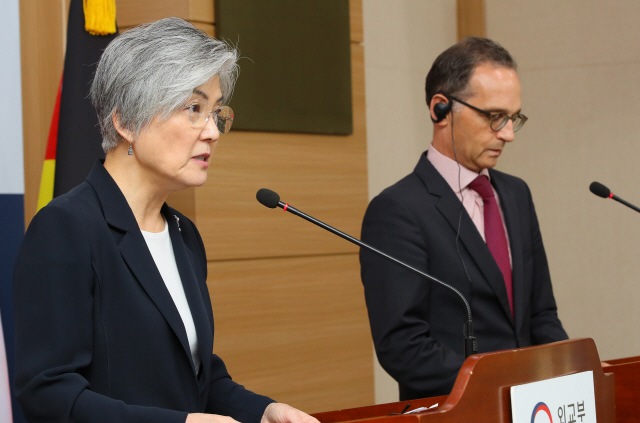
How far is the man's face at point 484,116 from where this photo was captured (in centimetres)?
217

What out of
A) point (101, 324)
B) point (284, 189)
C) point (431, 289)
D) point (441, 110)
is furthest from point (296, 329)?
point (101, 324)

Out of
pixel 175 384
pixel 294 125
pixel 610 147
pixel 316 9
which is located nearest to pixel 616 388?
pixel 175 384

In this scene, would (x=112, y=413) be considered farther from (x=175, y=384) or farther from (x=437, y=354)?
(x=437, y=354)

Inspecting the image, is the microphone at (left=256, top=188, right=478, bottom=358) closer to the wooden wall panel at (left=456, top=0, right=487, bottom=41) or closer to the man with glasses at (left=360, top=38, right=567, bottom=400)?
the man with glasses at (left=360, top=38, right=567, bottom=400)

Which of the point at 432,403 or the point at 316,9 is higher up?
the point at 316,9

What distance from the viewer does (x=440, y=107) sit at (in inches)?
86.3

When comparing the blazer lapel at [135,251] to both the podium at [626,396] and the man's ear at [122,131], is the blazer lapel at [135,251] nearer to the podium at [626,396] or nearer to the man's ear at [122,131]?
the man's ear at [122,131]

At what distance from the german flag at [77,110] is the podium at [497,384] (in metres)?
1.64

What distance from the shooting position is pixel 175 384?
1432 millimetres

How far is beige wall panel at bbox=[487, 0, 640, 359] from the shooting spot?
165 inches

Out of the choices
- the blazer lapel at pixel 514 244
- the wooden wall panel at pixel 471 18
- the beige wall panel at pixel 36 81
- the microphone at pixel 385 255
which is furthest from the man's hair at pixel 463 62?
the wooden wall panel at pixel 471 18

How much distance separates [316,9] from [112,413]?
2.41 meters

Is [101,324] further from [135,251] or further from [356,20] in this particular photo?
[356,20]

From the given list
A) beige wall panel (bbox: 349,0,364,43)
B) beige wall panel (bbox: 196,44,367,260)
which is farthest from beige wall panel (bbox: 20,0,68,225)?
beige wall panel (bbox: 349,0,364,43)
